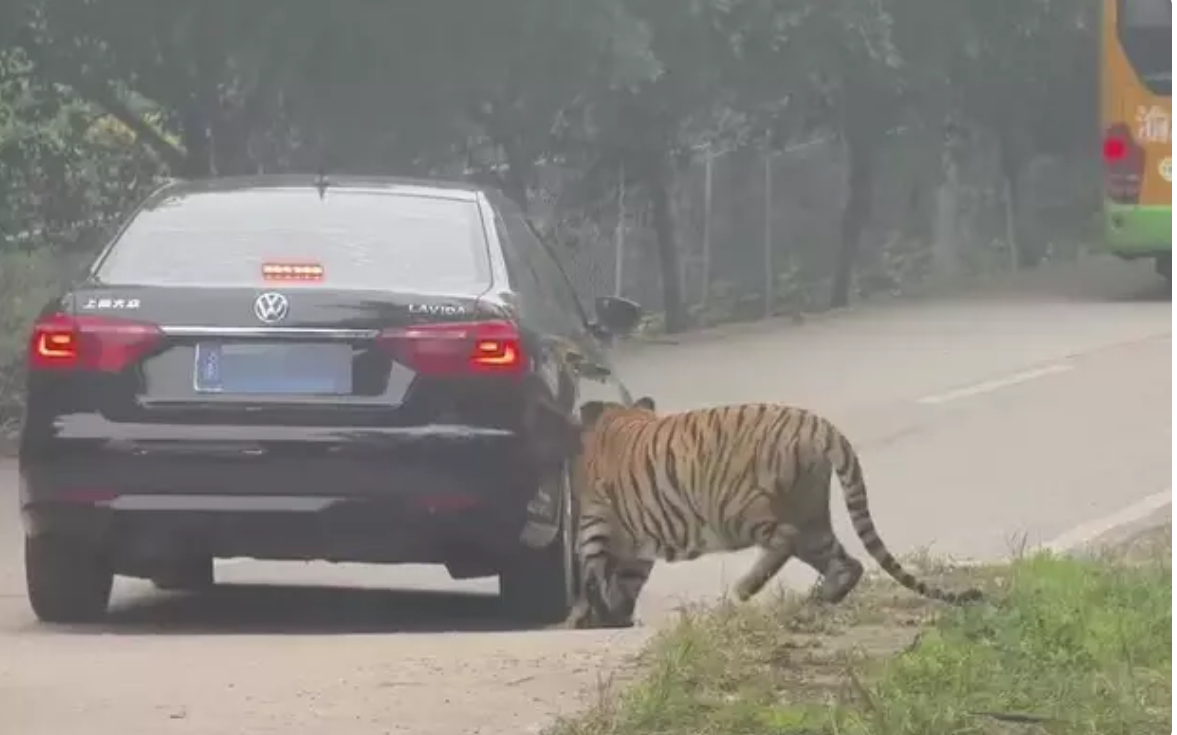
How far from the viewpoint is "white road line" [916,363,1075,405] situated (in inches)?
730

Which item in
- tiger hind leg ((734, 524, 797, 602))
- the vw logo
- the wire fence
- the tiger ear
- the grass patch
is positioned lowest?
the wire fence

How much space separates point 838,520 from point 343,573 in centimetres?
215

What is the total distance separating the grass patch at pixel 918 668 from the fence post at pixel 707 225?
18.2 metres

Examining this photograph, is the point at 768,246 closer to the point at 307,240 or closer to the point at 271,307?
the point at 307,240

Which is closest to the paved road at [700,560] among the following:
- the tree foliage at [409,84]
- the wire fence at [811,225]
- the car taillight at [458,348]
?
the car taillight at [458,348]

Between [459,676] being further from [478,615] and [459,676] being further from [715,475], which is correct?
[478,615]

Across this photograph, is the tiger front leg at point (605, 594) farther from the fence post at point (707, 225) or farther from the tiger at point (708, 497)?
the fence post at point (707, 225)

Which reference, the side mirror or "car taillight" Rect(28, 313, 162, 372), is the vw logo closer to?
"car taillight" Rect(28, 313, 162, 372)

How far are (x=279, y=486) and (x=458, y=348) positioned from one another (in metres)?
0.68

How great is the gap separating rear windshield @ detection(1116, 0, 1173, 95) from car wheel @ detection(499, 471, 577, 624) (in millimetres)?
18222

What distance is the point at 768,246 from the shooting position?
27.5 metres

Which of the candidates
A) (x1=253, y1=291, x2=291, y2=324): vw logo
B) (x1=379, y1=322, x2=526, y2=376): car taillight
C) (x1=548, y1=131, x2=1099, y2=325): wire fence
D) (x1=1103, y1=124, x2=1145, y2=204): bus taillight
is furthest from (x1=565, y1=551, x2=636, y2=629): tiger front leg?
(x1=1103, y1=124, x2=1145, y2=204): bus taillight

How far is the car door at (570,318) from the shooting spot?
1002 cm

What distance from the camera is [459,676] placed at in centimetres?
747
